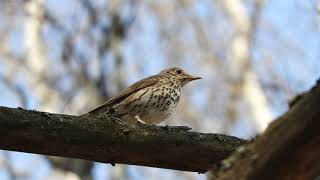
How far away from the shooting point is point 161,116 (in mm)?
6457

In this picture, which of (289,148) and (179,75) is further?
(179,75)

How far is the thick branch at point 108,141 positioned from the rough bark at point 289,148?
48.6 inches

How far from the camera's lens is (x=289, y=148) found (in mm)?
2117

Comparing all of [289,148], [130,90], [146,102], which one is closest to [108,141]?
[289,148]

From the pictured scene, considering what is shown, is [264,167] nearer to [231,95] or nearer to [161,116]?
[161,116]

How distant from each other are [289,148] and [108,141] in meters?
1.44

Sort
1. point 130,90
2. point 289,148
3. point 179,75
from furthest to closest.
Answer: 1. point 179,75
2. point 130,90
3. point 289,148

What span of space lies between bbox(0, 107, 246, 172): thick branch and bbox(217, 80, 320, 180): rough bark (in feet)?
4.05

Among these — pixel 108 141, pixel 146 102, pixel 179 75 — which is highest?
pixel 179 75

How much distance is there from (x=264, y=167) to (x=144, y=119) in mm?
4282

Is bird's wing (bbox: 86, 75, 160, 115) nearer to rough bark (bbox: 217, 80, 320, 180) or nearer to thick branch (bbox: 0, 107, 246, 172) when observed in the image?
thick branch (bbox: 0, 107, 246, 172)

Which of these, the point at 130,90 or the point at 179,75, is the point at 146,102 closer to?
the point at 130,90

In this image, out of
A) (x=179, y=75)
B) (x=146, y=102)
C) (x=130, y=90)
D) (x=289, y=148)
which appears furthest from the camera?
(x=179, y=75)

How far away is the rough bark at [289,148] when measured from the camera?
2088 millimetres
